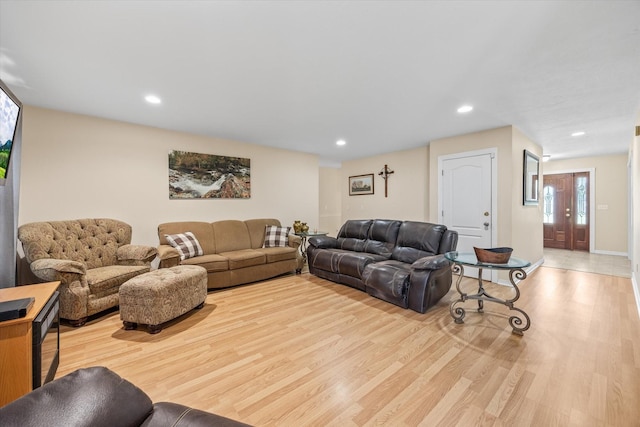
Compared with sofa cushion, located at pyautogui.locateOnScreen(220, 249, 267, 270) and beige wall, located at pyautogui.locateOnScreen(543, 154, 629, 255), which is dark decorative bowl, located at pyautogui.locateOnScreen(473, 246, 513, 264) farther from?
beige wall, located at pyautogui.locateOnScreen(543, 154, 629, 255)

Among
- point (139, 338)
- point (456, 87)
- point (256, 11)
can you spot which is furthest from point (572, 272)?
point (139, 338)

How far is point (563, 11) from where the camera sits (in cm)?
156

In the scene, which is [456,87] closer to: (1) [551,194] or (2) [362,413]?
(2) [362,413]

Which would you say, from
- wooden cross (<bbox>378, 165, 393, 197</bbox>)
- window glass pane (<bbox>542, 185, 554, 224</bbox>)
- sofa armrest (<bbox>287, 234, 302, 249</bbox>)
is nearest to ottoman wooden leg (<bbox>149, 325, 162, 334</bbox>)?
sofa armrest (<bbox>287, 234, 302, 249</bbox>)

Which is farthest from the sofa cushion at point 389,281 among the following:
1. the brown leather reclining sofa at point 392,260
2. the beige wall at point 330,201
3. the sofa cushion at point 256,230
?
the beige wall at point 330,201

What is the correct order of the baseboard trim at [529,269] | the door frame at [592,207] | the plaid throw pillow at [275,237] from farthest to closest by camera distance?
the door frame at [592,207], the plaid throw pillow at [275,237], the baseboard trim at [529,269]

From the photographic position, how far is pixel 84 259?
2.96m

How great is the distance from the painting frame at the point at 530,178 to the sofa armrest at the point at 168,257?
5266 millimetres

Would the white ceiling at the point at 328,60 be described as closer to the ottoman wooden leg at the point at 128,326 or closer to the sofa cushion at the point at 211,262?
the sofa cushion at the point at 211,262

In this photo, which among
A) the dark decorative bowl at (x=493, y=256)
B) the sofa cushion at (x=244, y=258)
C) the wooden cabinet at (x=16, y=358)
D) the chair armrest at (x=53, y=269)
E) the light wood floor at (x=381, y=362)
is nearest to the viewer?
the wooden cabinet at (x=16, y=358)

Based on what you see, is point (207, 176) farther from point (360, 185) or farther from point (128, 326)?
point (360, 185)

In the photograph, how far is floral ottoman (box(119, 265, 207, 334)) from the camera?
2377mm

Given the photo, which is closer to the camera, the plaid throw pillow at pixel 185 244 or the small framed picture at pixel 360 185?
the plaid throw pillow at pixel 185 244

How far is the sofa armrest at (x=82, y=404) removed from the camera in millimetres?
622
